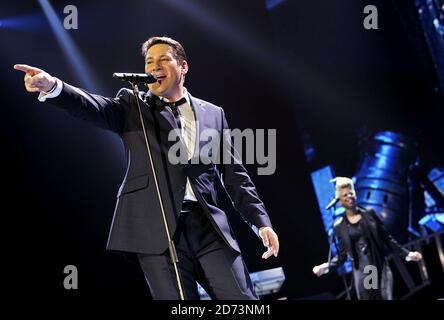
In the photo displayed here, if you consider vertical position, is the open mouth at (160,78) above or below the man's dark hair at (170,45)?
below

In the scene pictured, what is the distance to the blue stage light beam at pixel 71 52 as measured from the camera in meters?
5.16

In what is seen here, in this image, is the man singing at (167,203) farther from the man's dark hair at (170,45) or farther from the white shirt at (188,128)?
the man's dark hair at (170,45)

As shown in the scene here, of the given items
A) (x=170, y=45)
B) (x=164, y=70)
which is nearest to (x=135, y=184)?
(x=164, y=70)

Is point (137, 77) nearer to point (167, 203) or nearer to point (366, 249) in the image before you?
point (167, 203)

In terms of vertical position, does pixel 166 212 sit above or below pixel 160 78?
below

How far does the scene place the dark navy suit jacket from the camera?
2.18 metres

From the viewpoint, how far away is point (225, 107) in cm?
600

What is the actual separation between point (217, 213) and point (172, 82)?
71 centimetres

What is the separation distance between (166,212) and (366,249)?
12.4 ft

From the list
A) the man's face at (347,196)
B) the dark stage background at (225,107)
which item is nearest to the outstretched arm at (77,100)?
the dark stage background at (225,107)

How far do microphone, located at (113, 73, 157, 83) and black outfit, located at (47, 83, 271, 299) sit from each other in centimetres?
13

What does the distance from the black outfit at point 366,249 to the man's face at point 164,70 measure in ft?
11.1

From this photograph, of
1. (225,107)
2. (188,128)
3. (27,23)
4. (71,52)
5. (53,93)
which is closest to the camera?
(53,93)

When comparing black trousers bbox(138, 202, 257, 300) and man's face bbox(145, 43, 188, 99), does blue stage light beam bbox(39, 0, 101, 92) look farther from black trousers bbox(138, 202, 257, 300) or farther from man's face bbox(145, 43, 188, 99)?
black trousers bbox(138, 202, 257, 300)
